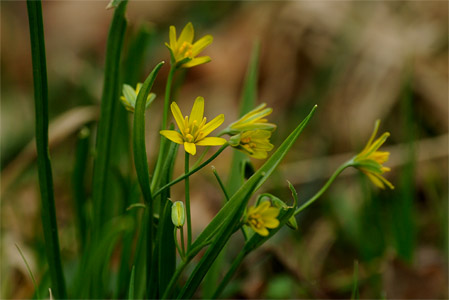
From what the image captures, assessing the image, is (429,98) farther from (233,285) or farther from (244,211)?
(244,211)

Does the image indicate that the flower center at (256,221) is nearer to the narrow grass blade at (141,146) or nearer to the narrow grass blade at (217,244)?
the narrow grass blade at (217,244)

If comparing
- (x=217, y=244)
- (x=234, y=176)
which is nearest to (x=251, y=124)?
(x=217, y=244)

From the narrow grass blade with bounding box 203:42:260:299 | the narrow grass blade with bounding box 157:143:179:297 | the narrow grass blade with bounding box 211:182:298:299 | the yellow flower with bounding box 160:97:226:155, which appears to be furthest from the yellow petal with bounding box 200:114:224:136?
the narrow grass blade with bounding box 203:42:260:299

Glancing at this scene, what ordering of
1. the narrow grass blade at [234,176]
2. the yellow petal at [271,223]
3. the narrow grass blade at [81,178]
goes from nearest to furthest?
the yellow petal at [271,223] → the narrow grass blade at [81,178] → the narrow grass blade at [234,176]

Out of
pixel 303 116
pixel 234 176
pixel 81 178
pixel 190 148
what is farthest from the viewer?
pixel 303 116

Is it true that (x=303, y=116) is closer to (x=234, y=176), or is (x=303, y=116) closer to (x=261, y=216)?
(x=234, y=176)

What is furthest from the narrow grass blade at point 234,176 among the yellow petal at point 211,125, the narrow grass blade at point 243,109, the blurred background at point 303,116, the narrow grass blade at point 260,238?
the yellow petal at point 211,125

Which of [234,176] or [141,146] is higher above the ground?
[141,146]
